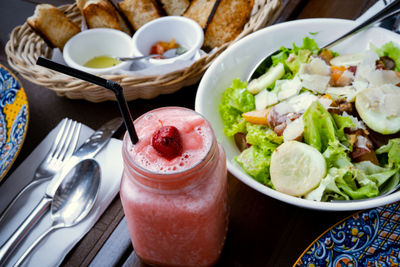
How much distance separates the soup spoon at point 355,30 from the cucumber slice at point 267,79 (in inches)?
2.0

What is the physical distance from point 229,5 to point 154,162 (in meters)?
0.95

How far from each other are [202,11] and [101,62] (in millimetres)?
470

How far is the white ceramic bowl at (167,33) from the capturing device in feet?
4.84

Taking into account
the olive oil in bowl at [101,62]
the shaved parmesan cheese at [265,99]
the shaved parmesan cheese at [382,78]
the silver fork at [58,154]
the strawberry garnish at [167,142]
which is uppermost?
the strawberry garnish at [167,142]

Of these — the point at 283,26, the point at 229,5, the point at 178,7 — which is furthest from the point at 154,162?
the point at 178,7

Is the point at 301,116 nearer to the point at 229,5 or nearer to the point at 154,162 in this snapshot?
the point at 154,162

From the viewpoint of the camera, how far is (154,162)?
0.73m

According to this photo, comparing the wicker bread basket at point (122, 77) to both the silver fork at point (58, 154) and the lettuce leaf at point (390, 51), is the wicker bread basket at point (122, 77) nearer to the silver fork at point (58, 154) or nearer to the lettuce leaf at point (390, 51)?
the silver fork at point (58, 154)

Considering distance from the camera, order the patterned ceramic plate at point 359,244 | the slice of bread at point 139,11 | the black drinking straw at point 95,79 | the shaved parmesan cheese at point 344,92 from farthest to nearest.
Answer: the slice of bread at point 139,11 < the shaved parmesan cheese at point 344,92 < the patterned ceramic plate at point 359,244 < the black drinking straw at point 95,79

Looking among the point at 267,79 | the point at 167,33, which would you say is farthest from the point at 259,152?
the point at 167,33

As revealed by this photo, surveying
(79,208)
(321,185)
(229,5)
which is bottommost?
(79,208)

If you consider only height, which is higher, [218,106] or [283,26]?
[283,26]

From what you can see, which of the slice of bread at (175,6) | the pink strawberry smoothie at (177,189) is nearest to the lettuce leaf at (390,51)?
the pink strawberry smoothie at (177,189)

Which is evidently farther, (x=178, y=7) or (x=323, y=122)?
(x=178, y=7)
